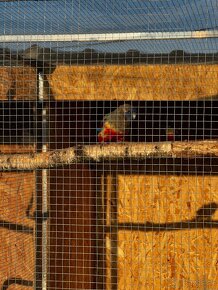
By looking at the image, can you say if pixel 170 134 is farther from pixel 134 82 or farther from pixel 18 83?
pixel 18 83

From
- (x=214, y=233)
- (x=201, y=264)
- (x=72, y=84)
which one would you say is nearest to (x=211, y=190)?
(x=214, y=233)

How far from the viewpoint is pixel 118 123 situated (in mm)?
2830

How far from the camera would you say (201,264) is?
9.73ft

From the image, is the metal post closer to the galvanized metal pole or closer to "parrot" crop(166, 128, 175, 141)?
the galvanized metal pole

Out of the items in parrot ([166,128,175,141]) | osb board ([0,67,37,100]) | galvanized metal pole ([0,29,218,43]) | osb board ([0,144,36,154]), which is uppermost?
galvanized metal pole ([0,29,218,43])

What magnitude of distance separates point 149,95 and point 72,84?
413 millimetres

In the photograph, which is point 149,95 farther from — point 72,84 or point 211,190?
point 211,190

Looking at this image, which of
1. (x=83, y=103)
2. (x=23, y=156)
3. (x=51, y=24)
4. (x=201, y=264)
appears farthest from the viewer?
(x=201, y=264)

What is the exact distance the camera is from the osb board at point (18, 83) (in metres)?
2.49

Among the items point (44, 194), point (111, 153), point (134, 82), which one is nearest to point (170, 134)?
point (134, 82)

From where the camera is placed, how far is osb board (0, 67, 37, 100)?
249cm

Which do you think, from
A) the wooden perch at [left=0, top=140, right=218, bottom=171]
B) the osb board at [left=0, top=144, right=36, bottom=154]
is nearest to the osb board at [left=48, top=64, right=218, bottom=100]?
the osb board at [left=0, top=144, right=36, bottom=154]

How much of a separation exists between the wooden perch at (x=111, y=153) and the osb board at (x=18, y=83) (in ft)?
1.84

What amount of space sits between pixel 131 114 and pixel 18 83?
0.68 metres
